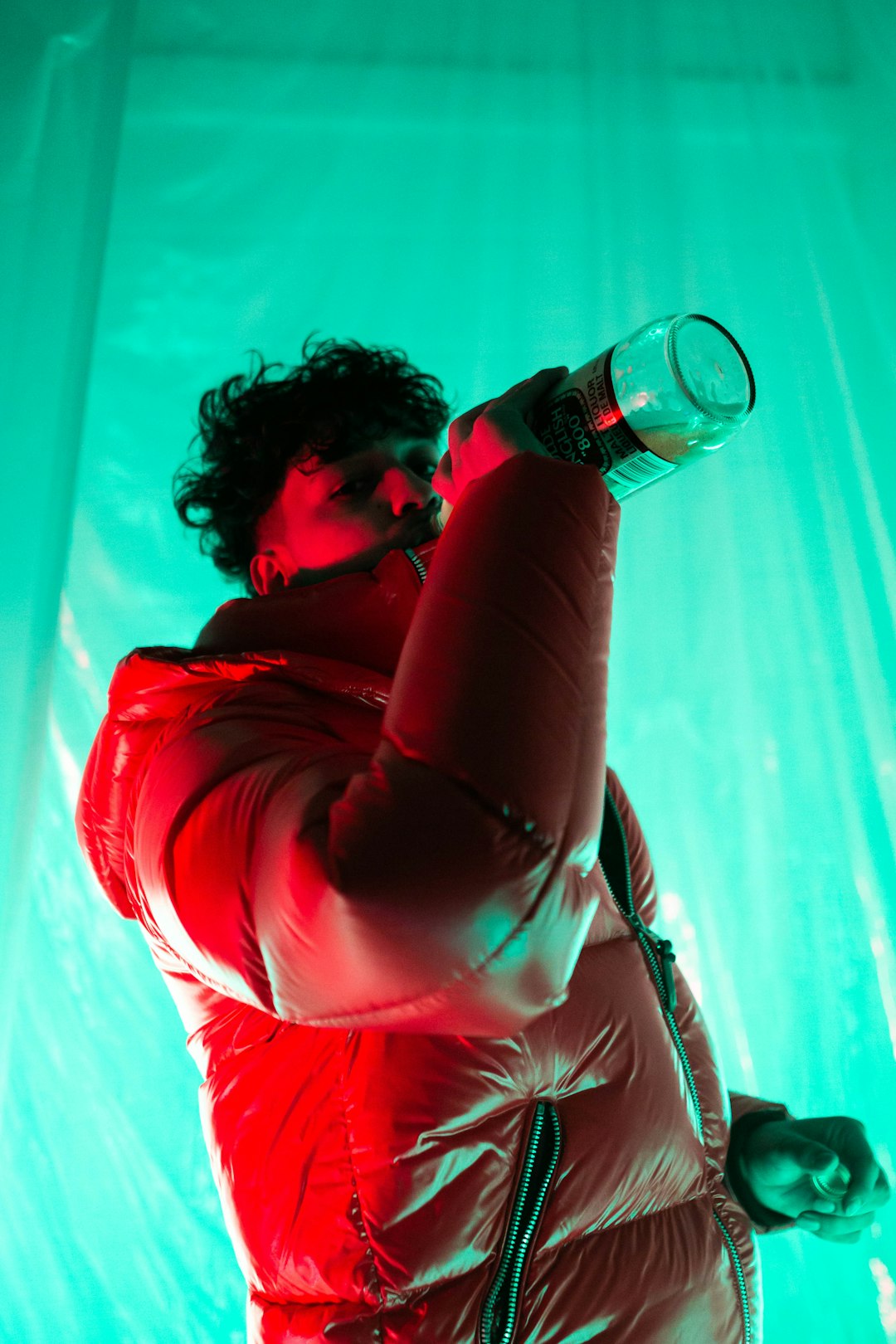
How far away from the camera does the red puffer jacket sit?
0.89ft

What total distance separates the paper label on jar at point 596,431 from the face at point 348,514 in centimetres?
24

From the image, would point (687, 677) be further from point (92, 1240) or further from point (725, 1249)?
point (92, 1240)

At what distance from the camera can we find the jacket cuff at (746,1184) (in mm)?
609

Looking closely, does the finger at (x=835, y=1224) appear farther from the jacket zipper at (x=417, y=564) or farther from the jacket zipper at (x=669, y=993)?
the jacket zipper at (x=417, y=564)

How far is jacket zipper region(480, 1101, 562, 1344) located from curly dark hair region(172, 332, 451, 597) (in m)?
0.53

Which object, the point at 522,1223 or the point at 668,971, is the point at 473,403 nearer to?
the point at 668,971

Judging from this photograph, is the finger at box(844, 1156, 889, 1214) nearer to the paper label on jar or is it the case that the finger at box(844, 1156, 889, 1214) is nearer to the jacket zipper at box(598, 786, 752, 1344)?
the jacket zipper at box(598, 786, 752, 1344)

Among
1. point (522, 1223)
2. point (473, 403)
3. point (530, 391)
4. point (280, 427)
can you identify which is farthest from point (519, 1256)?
point (473, 403)

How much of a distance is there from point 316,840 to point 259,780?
5cm

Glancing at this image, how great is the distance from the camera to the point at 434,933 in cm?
26

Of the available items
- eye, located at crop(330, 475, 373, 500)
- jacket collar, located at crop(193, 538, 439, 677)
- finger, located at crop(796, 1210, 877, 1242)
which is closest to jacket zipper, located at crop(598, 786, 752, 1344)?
finger, located at crop(796, 1210, 877, 1242)

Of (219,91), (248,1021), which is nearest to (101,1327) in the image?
(248,1021)

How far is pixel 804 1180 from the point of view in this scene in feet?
2.01

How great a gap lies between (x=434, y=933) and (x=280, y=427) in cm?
63
